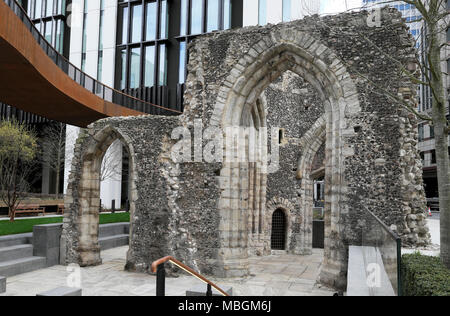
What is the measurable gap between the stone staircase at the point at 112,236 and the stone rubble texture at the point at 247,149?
2.38 meters

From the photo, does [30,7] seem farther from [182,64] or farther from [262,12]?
[262,12]

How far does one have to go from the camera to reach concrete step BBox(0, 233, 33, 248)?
29.1 feet

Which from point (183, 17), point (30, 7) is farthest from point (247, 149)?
point (30, 7)

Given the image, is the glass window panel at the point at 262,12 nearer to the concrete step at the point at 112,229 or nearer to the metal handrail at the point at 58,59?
the metal handrail at the point at 58,59

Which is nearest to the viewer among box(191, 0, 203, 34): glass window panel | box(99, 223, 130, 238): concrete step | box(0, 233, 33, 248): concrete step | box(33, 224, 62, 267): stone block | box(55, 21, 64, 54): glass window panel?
box(0, 233, 33, 248): concrete step

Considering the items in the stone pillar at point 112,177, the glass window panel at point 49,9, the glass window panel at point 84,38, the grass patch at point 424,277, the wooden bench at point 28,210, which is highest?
the glass window panel at point 49,9

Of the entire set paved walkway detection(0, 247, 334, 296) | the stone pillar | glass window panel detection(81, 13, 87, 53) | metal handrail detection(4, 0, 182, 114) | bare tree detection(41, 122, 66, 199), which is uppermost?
glass window panel detection(81, 13, 87, 53)

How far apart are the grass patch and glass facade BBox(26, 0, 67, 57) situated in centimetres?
2632

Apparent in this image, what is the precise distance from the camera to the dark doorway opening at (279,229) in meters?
14.9

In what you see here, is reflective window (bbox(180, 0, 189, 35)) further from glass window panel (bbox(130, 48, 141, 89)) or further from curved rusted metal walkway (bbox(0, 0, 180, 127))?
curved rusted metal walkway (bbox(0, 0, 180, 127))

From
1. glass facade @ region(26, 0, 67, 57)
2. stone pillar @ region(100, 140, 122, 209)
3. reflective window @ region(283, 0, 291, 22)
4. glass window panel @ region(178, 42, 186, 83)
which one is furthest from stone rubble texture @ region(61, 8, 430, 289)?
glass facade @ region(26, 0, 67, 57)

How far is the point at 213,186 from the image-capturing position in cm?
887

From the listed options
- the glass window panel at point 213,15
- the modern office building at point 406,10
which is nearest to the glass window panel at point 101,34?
the glass window panel at point 213,15
